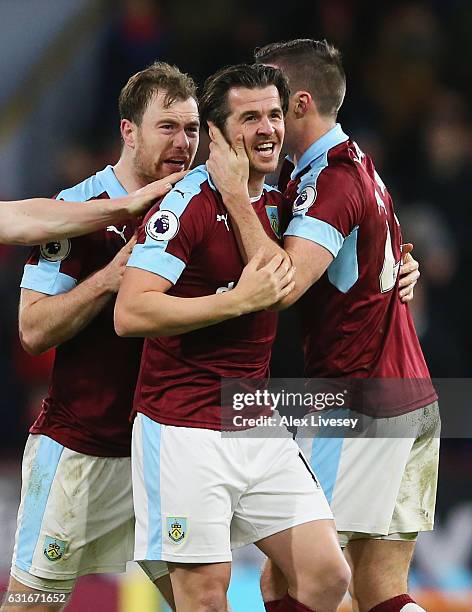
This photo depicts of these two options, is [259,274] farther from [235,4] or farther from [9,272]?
[235,4]

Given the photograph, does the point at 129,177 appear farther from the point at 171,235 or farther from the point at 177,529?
the point at 177,529

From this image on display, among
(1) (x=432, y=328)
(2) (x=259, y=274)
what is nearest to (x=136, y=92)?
(2) (x=259, y=274)

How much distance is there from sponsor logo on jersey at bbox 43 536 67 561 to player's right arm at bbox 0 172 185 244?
3.50ft

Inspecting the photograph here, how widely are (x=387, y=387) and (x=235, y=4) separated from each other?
637 cm

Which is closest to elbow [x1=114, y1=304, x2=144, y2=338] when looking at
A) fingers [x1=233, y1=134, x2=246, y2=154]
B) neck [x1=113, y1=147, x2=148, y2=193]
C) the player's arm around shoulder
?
the player's arm around shoulder

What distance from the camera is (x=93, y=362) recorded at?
3.91m

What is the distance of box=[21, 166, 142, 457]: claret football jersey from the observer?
3877 mm

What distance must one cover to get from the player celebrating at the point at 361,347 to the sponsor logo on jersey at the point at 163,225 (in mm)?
476

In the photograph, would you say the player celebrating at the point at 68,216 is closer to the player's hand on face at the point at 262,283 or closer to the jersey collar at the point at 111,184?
the jersey collar at the point at 111,184

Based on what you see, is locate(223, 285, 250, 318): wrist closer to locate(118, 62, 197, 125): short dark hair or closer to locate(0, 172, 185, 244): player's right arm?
locate(0, 172, 185, 244): player's right arm

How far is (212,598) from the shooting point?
3322mm

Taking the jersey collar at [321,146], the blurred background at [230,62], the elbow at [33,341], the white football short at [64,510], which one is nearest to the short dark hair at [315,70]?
the jersey collar at [321,146]

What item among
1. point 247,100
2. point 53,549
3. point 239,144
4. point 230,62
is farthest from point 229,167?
point 230,62

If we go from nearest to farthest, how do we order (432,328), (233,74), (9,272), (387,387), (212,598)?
(212,598), (233,74), (387,387), (432,328), (9,272)
